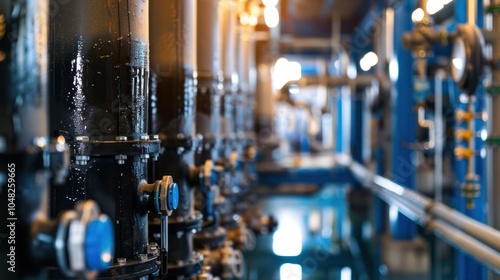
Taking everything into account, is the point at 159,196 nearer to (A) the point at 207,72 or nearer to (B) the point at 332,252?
(A) the point at 207,72

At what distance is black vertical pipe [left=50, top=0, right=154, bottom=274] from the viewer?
192 cm

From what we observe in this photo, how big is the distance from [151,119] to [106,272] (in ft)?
3.23

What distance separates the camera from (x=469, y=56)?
10.5ft

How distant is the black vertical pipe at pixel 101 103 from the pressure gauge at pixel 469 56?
180 cm

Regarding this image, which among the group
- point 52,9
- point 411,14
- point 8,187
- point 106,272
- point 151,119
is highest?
point 411,14

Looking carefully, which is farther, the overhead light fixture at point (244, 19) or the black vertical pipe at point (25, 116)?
the overhead light fixture at point (244, 19)

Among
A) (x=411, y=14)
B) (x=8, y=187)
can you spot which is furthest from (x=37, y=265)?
(x=411, y=14)

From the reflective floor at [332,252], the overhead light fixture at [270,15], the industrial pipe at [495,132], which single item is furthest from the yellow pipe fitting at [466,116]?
the overhead light fixture at [270,15]

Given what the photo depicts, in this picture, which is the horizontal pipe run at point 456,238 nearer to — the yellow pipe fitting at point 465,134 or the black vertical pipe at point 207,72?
the yellow pipe fitting at point 465,134

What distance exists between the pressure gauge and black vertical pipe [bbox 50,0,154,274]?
1797 mm

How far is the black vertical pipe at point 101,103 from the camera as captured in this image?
Answer: 1917 mm

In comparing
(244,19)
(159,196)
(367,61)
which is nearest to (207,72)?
(159,196)

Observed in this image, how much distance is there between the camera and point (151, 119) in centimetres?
279

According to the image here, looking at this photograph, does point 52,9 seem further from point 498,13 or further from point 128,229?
point 498,13
